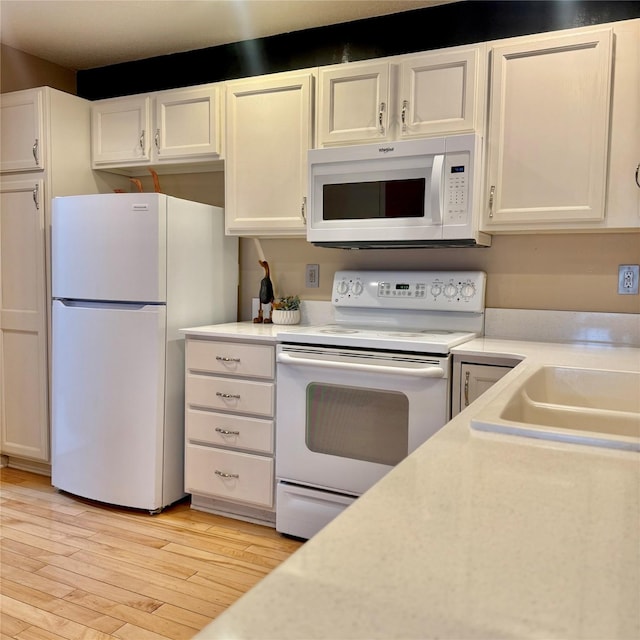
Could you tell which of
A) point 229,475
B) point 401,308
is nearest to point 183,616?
point 229,475

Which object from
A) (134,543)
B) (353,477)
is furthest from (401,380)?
(134,543)

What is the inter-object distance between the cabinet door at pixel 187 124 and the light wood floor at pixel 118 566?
1789 millimetres

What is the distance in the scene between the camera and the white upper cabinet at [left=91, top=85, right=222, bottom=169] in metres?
2.90

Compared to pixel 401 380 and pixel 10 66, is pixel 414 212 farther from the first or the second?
pixel 10 66

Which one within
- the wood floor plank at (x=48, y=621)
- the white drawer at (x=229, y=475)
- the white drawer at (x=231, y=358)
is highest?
the white drawer at (x=231, y=358)

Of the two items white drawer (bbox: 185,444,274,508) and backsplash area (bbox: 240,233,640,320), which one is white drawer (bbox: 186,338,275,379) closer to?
white drawer (bbox: 185,444,274,508)

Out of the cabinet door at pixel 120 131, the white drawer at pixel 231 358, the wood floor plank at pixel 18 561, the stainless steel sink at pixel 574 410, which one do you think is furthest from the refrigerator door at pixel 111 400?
the stainless steel sink at pixel 574 410

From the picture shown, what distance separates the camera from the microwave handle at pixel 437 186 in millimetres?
2273

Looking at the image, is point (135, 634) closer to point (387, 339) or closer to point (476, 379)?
point (387, 339)

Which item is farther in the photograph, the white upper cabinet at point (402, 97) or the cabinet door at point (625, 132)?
the white upper cabinet at point (402, 97)

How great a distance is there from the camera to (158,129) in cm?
304

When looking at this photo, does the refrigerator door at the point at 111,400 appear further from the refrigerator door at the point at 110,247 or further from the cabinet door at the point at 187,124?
the cabinet door at the point at 187,124

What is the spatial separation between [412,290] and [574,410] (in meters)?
1.42

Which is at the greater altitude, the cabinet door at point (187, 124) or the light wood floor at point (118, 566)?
the cabinet door at point (187, 124)
